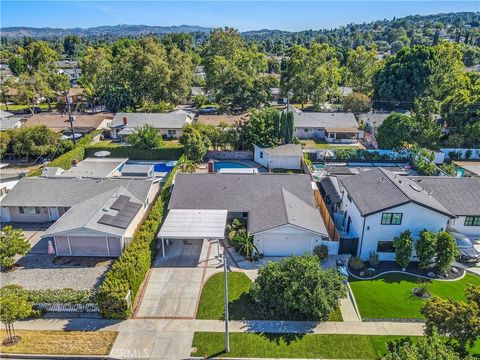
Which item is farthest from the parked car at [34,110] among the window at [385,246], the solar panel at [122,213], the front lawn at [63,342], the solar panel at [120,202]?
the window at [385,246]

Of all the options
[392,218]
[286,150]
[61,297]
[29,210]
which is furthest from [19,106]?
[392,218]

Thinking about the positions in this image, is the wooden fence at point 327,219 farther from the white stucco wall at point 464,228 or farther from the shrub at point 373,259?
the white stucco wall at point 464,228

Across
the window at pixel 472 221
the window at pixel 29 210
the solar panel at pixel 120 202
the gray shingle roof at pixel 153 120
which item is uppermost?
the gray shingle roof at pixel 153 120

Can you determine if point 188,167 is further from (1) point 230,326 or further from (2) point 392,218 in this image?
(1) point 230,326

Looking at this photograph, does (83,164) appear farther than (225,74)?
No

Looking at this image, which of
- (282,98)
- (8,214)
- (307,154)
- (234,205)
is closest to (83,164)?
(8,214)

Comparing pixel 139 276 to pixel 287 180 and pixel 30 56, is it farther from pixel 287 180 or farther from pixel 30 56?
pixel 30 56
